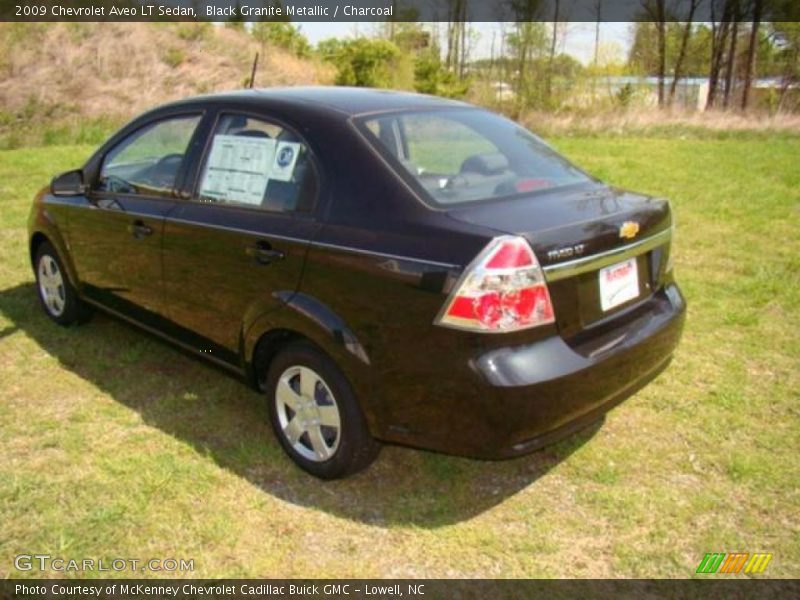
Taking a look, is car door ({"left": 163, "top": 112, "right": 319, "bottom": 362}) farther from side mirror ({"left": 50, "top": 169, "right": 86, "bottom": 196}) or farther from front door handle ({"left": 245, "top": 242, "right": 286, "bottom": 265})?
side mirror ({"left": 50, "top": 169, "right": 86, "bottom": 196})

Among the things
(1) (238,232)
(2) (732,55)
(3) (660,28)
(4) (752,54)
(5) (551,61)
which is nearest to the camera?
(1) (238,232)

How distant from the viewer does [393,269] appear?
100 inches

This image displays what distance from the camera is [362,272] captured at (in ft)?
8.66

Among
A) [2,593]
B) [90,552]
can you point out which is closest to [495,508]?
[90,552]

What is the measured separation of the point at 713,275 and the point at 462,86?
2283 cm

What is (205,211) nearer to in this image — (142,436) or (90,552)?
(142,436)

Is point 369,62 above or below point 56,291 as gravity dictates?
above

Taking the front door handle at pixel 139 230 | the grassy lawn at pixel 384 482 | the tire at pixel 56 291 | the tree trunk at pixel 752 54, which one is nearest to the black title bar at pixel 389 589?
the grassy lawn at pixel 384 482

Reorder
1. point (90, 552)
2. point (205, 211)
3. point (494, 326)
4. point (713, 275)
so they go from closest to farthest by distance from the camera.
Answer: point (494, 326), point (90, 552), point (205, 211), point (713, 275)

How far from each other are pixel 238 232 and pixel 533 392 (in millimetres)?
1553

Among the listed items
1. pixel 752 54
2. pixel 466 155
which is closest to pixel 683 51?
pixel 752 54

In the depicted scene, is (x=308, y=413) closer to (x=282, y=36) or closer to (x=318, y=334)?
(x=318, y=334)

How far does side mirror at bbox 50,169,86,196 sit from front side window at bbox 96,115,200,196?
5.5 inches

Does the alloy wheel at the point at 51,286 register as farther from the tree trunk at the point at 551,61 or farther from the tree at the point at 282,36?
the tree at the point at 282,36
